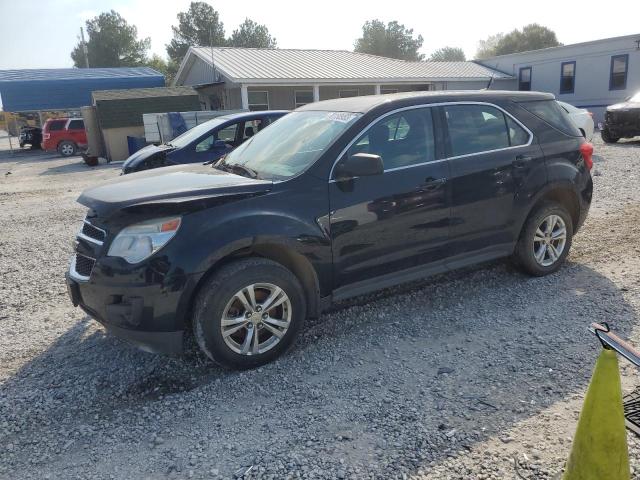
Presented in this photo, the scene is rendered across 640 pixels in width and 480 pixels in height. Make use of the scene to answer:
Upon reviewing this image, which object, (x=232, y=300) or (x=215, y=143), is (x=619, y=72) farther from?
(x=232, y=300)

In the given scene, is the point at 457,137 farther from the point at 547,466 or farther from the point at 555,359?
the point at 547,466

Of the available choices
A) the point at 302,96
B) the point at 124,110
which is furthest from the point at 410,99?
the point at 302,96

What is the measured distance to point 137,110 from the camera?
2012cm

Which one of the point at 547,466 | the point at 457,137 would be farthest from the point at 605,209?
the point at 547,466

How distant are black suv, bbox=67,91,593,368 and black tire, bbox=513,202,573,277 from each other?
12 millimetres

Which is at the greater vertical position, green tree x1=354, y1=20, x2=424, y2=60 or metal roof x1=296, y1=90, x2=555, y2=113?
green tree x1=354, y1=20, x2=424, y2=60

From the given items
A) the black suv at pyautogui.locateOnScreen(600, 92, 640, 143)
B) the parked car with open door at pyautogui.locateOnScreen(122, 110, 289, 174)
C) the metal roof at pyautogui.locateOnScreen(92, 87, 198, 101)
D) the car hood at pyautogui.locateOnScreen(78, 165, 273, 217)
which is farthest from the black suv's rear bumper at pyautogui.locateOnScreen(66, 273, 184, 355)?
the metal roof at pyautogui.locateOnScreen(92, 87, 198, 101)

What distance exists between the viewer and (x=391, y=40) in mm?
73250

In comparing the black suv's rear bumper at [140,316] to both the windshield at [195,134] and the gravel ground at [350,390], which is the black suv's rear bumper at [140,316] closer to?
the gravel ground at [350,390]

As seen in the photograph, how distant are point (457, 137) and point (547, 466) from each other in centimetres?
270

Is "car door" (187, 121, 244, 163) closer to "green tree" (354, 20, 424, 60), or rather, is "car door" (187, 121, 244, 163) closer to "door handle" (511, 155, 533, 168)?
"door handle" (511, 155, 533, 168)

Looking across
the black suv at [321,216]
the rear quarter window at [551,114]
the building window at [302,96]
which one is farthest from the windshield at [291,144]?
the building window at [302,96]

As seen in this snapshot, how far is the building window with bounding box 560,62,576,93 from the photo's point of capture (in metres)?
27.4

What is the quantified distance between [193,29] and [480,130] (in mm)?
69063
